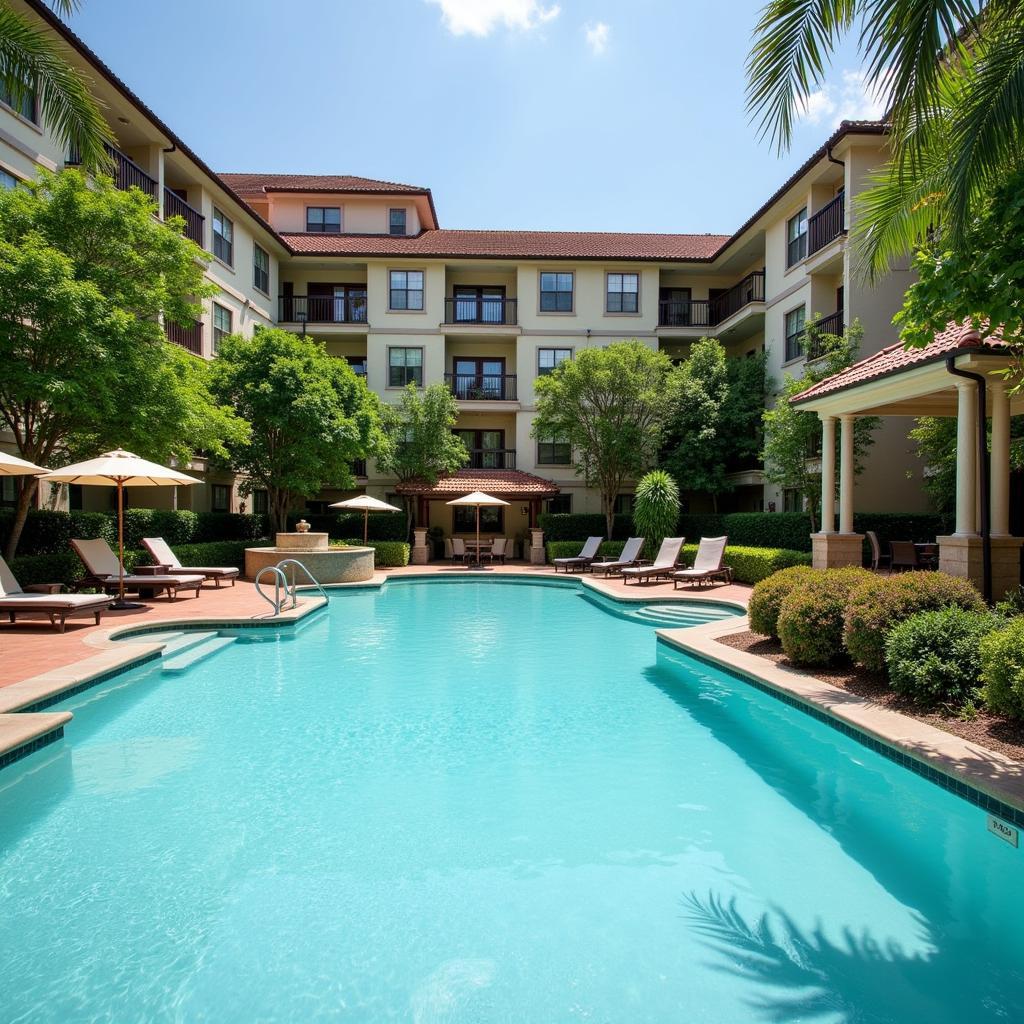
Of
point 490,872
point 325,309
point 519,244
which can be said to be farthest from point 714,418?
point 490,872

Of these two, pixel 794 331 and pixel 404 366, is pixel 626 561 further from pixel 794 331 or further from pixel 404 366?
pixel 404 366

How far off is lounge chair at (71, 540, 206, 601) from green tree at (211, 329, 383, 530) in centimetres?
700

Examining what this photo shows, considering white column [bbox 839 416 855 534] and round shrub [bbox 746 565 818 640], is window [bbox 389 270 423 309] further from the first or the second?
round shrub [bbox 746 565 818 640]

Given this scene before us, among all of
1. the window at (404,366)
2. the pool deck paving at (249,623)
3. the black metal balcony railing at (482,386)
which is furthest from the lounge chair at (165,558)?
the black metal balcony railing at (482,386)

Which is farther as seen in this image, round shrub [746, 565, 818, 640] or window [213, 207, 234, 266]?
window [213, 207, 234, 266]

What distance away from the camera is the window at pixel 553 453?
29266 millimetres

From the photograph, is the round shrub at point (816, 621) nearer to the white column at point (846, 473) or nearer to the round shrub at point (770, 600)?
the round shrub at point (770, 600)

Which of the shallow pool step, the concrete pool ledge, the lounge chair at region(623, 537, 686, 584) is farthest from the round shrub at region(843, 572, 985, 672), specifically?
the lounge chair at region(623, 537, 686, 584)

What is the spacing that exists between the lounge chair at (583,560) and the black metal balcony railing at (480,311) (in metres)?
A: 11.4

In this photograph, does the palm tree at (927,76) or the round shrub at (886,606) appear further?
the round shrub at (886,606)

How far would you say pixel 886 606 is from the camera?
23.9 feet

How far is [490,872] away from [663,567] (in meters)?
14.2

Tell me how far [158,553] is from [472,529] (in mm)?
16118

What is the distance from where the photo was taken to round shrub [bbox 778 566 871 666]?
7836mm
